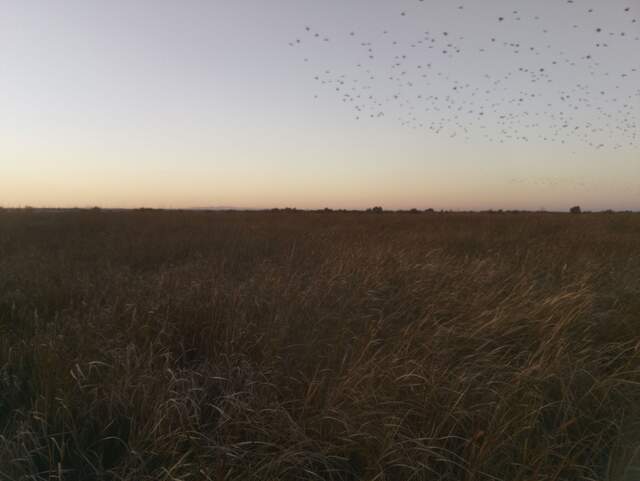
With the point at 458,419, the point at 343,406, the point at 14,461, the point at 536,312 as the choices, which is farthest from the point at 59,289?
the point at 536,312

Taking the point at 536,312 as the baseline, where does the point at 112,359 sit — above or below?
below

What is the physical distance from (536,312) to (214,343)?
9.05 ft

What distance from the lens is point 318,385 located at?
2242 millimetres

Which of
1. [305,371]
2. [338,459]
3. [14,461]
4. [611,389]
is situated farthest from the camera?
[305,371]

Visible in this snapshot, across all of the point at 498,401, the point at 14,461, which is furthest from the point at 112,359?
the point at 498,401

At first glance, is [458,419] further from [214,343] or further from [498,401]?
[214,343]

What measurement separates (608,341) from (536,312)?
1.94ft

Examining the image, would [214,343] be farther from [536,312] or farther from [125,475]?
[536,312]

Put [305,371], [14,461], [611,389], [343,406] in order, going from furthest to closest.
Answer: [305,371], [611,389], [343,406], [14,461]

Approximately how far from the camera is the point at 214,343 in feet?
10.2

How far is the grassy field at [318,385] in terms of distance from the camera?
177 centimetres

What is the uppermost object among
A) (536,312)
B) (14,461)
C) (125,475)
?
(536,312)

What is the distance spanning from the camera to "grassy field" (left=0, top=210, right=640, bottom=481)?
5.82 feet

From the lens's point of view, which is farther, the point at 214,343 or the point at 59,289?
the point at 59,289
